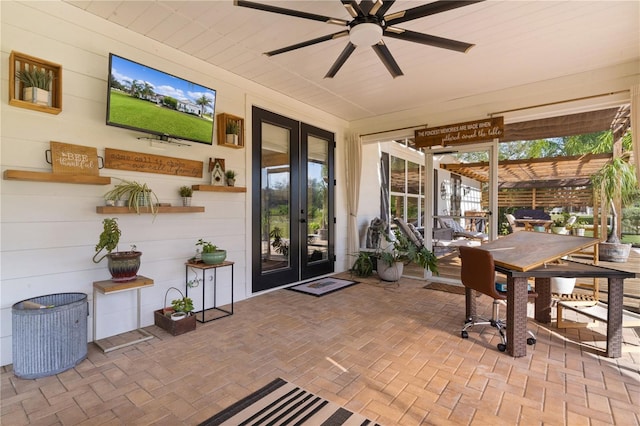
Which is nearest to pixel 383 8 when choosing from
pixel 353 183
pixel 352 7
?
pixel 352 7

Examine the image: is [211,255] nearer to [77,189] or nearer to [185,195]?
[185,195]

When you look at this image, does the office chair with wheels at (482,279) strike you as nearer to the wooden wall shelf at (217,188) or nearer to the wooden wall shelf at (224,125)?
the wooden wall shelf at (217,188)

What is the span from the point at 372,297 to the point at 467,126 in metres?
3.02

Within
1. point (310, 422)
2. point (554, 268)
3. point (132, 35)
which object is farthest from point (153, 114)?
point (554, 268)

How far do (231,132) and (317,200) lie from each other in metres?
2.17

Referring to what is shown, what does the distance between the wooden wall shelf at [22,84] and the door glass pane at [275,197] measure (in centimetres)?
235

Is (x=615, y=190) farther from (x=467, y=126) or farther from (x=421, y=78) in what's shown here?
(x=421, y=78)

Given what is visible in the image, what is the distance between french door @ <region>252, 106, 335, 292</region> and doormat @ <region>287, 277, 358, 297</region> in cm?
19

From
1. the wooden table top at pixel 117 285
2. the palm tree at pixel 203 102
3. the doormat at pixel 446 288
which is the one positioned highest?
the palm tree at pixel 203 102

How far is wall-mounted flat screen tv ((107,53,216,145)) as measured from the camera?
2.77 m

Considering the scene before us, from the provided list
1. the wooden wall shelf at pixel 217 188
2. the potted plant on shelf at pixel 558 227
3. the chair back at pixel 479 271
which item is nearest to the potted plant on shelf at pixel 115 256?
the wooden wall shelf at pixel 217 188

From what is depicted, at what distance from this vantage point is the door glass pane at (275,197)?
450 cm

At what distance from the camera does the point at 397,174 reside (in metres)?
7.62

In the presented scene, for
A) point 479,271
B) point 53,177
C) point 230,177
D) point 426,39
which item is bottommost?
point 479,271
